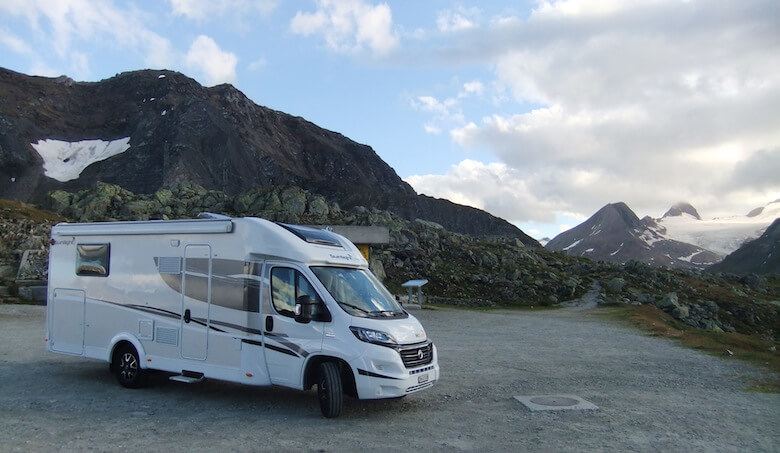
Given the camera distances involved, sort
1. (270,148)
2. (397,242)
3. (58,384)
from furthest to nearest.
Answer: (270,148), (397,242), (58,384)

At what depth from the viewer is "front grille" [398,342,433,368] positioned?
9.66 meters

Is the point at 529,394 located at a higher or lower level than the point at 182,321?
lower

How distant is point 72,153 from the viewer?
134 metres

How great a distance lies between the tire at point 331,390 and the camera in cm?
948

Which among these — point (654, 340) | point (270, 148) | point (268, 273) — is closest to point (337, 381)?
point (268, 273)

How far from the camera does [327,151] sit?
18288 cm

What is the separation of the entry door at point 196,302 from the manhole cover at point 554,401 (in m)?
6.05

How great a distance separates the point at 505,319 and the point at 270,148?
13914 cm

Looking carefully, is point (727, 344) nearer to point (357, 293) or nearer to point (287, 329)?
point (357, 293)

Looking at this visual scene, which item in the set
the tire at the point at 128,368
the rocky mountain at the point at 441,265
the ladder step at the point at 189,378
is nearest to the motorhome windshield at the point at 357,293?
the ladder step at the point at 189,378

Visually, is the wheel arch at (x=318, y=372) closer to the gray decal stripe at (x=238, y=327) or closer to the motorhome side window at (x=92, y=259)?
the gray decal stripe at (x=238, y=327)

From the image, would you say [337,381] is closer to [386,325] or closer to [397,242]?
[386,325]

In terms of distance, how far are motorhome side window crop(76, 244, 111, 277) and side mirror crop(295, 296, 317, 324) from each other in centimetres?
485

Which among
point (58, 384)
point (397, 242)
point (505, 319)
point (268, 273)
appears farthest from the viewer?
point (397, 242)
